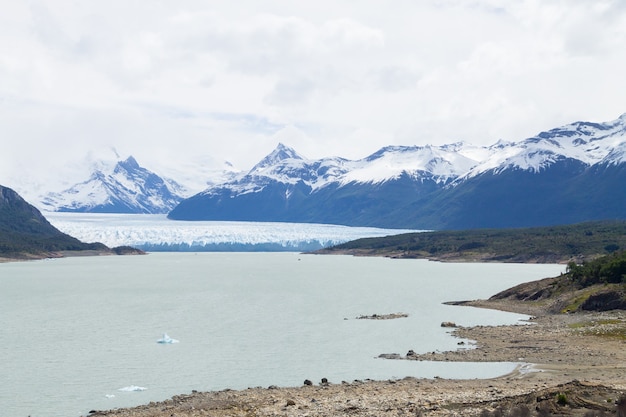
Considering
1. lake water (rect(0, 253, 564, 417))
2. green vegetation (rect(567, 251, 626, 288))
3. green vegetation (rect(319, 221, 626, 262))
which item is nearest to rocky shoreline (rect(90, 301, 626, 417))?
lake water (rect(0, 253, 564, 417))

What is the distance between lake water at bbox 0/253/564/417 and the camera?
41.7 m

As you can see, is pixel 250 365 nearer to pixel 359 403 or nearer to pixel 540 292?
pixel 359 403

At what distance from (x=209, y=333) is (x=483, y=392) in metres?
32.6

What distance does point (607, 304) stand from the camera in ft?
207

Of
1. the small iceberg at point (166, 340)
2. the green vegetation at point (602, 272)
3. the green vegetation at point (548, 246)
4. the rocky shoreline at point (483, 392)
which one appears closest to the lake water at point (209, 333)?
the small iceberg at point (166, 340)

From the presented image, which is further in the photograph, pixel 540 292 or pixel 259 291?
pixel 259 291

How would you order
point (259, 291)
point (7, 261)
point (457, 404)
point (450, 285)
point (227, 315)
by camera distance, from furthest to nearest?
1. point (7, 261)
2. point (450, 285)
3. point (259, 291)
4. point (227, 315)
5. point (457, 404)

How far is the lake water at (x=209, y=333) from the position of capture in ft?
137

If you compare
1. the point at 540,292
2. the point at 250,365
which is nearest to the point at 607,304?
the point at 540,292

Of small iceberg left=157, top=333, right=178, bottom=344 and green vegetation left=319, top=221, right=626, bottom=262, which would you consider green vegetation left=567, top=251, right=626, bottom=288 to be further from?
green vegetation left=319, top=221, right=626, bottom=262

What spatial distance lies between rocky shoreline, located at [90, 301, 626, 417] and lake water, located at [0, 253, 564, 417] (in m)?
2.65

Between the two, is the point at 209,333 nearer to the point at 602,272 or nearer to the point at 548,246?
the point at 602,272

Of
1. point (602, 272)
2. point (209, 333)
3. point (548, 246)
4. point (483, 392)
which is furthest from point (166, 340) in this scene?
point (548, 246)

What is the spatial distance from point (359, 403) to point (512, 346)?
20070 mm
